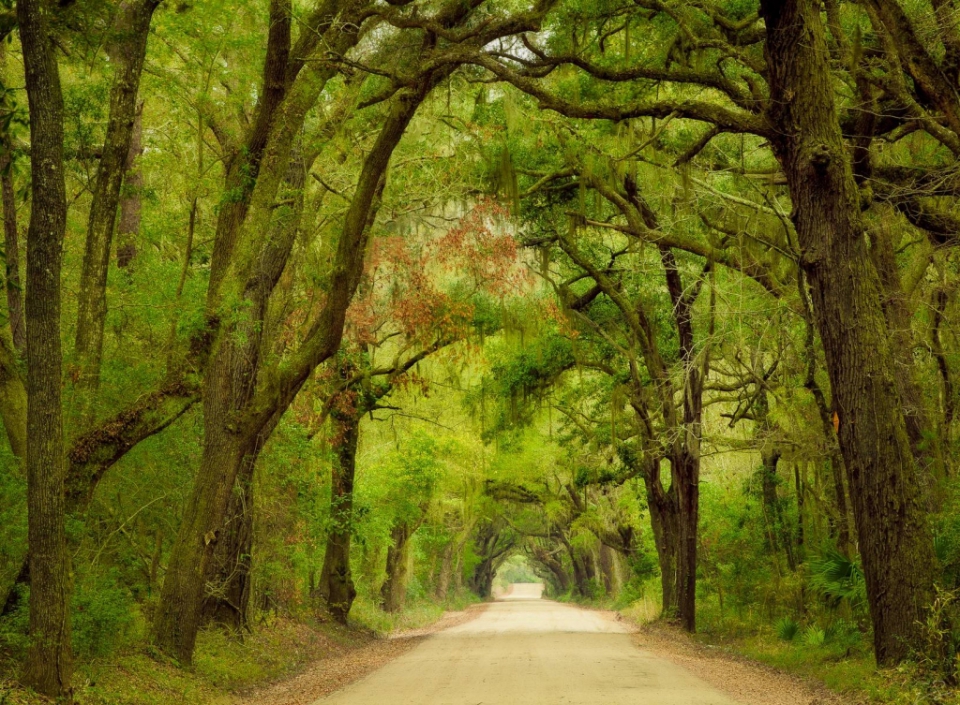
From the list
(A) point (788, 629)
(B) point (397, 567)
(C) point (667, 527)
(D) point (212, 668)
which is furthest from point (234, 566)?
(B) point (397, 567)

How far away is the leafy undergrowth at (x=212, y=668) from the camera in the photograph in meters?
9.14

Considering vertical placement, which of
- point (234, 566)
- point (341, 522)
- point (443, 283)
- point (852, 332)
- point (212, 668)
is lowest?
point (212, 668)

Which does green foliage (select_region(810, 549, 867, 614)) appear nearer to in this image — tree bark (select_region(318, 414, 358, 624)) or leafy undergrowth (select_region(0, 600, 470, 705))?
leafy undergrowth (select_region(0, 600, 470, 705))

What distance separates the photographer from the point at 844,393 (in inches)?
393

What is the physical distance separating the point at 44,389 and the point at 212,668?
5.93m

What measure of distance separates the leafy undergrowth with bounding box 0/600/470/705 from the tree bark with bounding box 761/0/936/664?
23.4 feet

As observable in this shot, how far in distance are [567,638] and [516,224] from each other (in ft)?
31.5

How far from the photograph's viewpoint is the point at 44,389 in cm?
818

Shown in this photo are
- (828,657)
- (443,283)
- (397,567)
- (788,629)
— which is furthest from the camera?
(397,567)

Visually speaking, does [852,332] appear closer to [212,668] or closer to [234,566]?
[212,668]

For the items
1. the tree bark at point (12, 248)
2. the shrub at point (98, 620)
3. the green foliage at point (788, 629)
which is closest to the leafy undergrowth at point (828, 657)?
the green foliage at point (788, 629)

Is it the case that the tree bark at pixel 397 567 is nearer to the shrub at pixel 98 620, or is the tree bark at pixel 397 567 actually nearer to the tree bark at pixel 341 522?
the tree bark at pixel 341 522

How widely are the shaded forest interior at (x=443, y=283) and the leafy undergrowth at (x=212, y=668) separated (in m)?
0.20

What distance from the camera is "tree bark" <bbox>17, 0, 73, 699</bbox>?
806cm
